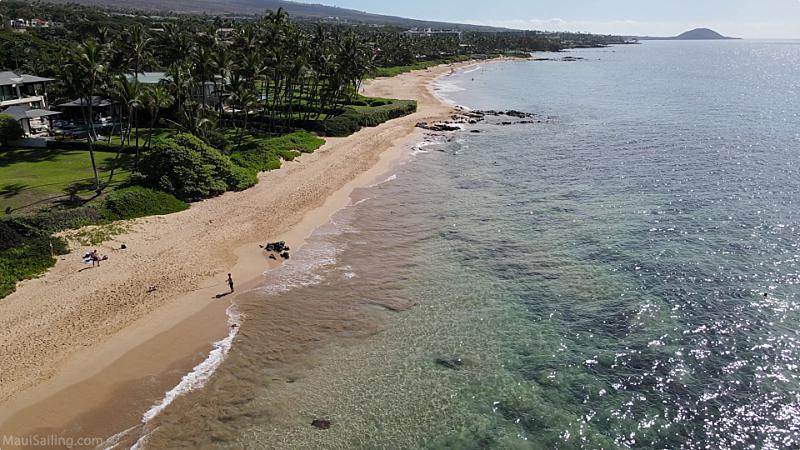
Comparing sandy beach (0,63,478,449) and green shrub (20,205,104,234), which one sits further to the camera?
green shrub (20,205,104,234)

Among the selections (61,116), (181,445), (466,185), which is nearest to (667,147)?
(466,185)

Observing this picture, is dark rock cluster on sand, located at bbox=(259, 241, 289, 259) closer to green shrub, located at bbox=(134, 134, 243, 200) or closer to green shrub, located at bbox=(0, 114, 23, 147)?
green shrub, located at bbox=(134, 134, 243, 200)

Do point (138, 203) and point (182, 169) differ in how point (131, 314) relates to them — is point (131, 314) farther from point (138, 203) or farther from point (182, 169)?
point (182, 169)

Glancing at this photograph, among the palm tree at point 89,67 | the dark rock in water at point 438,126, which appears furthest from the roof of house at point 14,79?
the dark rock in water at point 438,126

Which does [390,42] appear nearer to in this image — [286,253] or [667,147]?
[667,147]

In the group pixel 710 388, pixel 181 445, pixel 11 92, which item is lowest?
pixel 181 445

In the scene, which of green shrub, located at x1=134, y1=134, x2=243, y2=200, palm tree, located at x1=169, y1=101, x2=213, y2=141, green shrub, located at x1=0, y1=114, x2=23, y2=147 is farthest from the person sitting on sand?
green shrub, located at x1=0, y1=114, x2=23, y2=147

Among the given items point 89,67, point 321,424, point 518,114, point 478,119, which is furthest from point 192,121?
point 518,114
